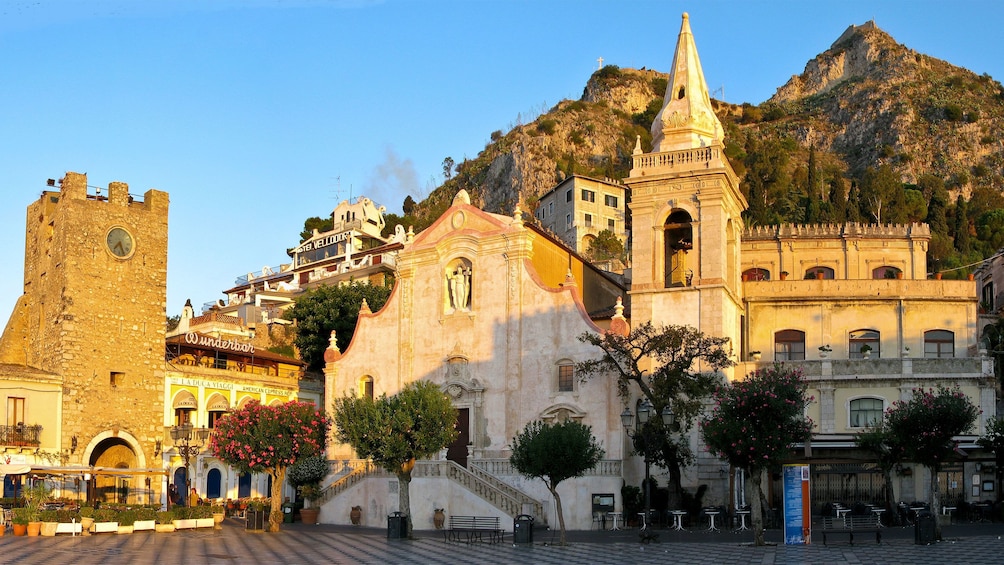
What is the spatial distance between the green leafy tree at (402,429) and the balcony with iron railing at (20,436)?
57.0ft

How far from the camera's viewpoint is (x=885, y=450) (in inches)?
1492

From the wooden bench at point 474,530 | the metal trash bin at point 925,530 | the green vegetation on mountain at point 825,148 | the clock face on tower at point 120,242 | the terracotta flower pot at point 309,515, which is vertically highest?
the green vegetation on mountain at point 825,148

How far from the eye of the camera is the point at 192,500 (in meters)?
49.5

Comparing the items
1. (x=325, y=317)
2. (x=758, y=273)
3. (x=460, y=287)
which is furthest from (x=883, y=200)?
(x=460, y=287)

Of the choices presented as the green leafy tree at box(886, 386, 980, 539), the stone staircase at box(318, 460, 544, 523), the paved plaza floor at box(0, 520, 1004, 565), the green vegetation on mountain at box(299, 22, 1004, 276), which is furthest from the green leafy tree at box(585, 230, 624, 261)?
the green leafy tree at box(886, 386, 980, 539)

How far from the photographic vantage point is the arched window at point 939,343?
49000 mm

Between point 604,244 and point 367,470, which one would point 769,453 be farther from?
point 604,244

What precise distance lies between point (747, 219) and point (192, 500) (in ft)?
211

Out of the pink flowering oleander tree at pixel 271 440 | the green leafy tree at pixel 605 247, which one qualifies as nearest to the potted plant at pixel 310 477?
the pink flowering oleander tree at pixel 271 440

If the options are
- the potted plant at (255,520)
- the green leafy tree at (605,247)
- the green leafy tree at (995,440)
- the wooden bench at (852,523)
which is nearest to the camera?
Result: the wooden bench at (852,523)

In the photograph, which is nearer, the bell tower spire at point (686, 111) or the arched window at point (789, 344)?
the bell tower spire at point (686, 111)

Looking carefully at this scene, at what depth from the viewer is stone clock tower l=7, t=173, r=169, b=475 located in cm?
5072

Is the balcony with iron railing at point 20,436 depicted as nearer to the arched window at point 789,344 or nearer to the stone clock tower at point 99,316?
the stone clock tower at point 99,316

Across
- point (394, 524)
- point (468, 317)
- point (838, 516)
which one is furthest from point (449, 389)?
point (838, 516)
